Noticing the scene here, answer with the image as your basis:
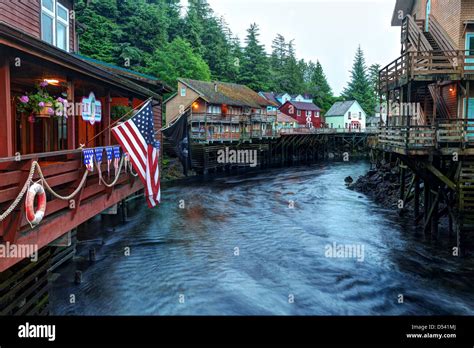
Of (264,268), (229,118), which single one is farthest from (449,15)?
(229,118)

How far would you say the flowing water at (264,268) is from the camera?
1095 centimetres

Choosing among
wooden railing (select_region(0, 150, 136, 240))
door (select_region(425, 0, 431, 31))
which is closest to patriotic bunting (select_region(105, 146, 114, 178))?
wooden railing (select_region(0, 150, 136, 240))

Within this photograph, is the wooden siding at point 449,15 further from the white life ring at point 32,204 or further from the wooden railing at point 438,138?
the white life ring at point 32,204

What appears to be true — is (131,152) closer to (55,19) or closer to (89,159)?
(89,159)

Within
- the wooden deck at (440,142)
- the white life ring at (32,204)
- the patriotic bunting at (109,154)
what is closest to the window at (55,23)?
the patriotic bunting at (109,154)

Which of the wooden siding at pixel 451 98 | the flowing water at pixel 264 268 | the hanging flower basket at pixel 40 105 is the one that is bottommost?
the flowing water at pixel 264 268

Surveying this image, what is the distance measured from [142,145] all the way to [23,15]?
5.89 meters

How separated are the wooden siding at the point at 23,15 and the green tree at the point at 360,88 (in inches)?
3473

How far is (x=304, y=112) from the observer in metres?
86.4

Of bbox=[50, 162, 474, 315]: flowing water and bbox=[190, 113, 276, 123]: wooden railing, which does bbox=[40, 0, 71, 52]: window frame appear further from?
bbox=[190, 113, 276, 123]: wooden railing

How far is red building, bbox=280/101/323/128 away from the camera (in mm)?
84000

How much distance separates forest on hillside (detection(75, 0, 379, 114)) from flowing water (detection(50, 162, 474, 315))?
14444mm
